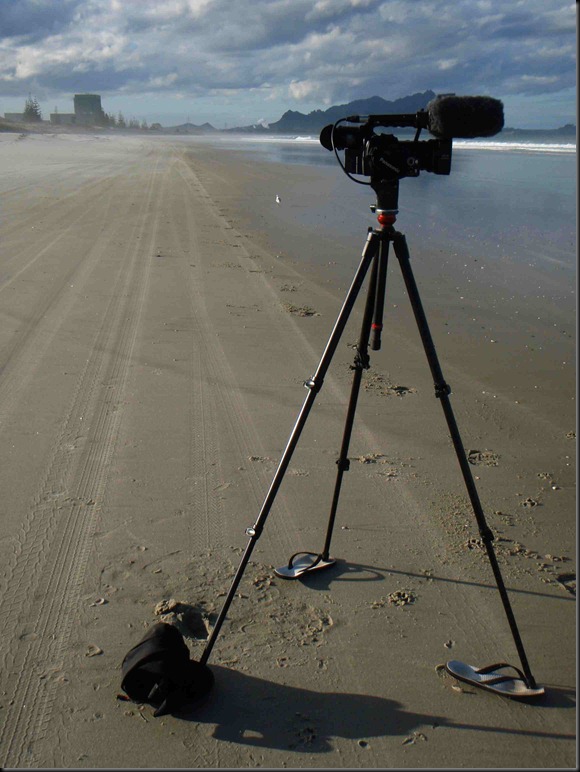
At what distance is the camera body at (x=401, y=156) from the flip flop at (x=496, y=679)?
1741mm

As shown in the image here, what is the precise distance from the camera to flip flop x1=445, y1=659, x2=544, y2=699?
2453 millimetres

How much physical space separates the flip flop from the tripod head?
1607 mm

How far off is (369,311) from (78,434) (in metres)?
2.45

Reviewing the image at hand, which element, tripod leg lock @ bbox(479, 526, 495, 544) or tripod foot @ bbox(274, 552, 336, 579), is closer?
tripod leg lock @ bbox(479, 526, 495, 544)

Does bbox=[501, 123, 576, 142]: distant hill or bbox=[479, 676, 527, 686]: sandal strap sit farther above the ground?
bbox=[501, 123, 576, 142]: distant hill

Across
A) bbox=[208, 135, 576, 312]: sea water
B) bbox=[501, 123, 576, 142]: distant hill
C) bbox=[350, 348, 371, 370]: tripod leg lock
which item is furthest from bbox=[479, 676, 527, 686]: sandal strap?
bbox=[501, 123, 576, 142]: distant hill

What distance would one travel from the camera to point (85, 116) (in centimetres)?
14025

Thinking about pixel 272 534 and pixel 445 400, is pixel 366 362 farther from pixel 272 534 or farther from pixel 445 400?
pixel 272 534

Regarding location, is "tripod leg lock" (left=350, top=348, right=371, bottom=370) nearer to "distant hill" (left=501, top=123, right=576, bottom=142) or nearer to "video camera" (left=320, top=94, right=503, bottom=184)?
"video camera" (left=320, top=94, right=503, bottom=184)

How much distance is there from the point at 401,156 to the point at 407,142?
0.22 feet

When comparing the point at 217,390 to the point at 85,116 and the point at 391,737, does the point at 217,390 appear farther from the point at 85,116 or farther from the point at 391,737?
the point at 85,116

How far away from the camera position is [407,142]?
99.3 inches

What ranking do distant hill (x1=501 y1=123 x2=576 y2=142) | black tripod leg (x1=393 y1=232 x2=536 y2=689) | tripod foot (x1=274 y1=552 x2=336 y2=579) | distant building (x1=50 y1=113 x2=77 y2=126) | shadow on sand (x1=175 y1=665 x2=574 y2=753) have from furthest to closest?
distant building (x1=50 y1=113 x2=77 y2=126) → distant hill (x1=501 y1=123 x2=576 y2=142) → tripod foot (x1=274 y1=552 x2=336 y2=579) → black tripod leg (x1=393 y1=232 x2=536 y2=689) → shadow on sand (x1=175 y1=665 x2=574 y2=753)

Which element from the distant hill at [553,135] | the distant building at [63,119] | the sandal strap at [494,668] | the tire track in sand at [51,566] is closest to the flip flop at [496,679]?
the sandal strap at [494,668]
